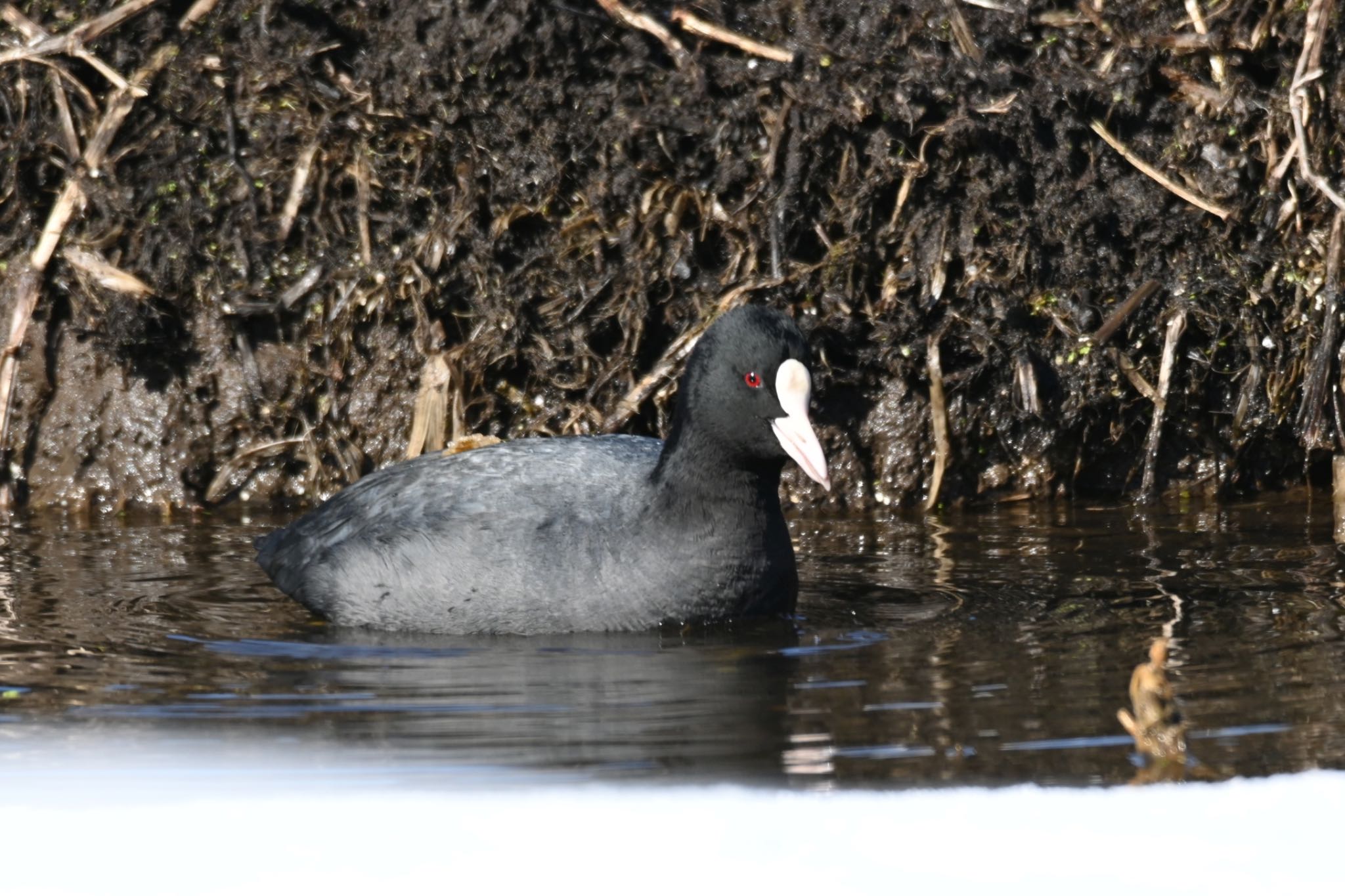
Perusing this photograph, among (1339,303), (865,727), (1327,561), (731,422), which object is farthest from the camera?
(1339,303)

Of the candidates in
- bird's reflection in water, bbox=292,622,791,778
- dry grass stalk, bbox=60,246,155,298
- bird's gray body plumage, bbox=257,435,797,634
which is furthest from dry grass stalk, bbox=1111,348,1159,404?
dry grass stalk, bbox=60,246,155,298

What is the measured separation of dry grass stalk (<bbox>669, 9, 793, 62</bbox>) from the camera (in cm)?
638

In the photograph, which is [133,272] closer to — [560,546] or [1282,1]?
[560,546]

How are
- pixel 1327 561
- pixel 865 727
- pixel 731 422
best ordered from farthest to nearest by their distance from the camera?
1. pixel 1327 561
2. pixel 731 422
3. pixel 865 727

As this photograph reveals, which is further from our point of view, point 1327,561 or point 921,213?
point 921,213

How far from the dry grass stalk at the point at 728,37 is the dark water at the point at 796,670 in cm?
189

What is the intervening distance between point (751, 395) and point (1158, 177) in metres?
2.67

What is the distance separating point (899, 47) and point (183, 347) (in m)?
2.86

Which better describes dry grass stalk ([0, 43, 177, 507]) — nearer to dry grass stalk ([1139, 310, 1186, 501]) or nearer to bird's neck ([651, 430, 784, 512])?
bird's neck ([651, 430, 784, 512])

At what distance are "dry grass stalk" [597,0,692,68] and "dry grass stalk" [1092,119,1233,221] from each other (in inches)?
59.7

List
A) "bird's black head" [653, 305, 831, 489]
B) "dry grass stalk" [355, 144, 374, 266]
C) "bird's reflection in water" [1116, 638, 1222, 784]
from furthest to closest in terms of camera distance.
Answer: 1. "dry grass stalk" [355, 144, 374, 266]
2. "bird's black head" [653, 305, 831, 489]
3. "bird's reflection in water" [1116, 638, 1222, 784]

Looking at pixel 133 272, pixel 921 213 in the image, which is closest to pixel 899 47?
pixel 921 213

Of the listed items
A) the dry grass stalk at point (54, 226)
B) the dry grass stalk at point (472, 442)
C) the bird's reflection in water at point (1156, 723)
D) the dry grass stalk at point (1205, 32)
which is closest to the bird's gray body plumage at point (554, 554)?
the dry grass stalk at point (472, 442)

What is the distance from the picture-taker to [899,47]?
21.2ft
